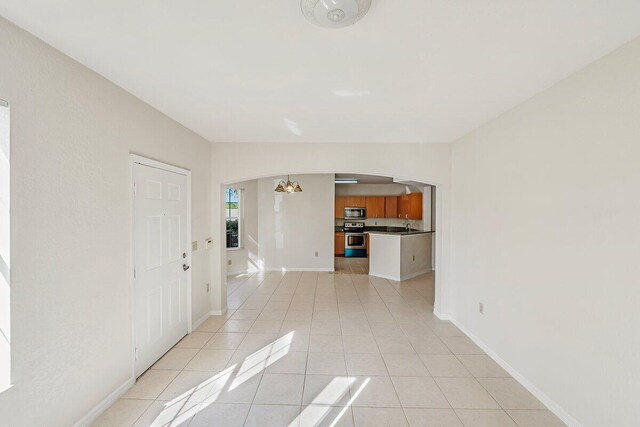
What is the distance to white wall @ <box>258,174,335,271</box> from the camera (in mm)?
6773

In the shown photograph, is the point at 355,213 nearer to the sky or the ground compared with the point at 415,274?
nearer to the sky

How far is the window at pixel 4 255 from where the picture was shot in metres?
1.35

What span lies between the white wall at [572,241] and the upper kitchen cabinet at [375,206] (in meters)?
5.96

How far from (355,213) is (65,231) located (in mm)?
7718

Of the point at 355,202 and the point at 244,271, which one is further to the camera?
the point at 355,202

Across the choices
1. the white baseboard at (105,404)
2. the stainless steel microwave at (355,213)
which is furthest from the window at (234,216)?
the white baseboard at (105,404)

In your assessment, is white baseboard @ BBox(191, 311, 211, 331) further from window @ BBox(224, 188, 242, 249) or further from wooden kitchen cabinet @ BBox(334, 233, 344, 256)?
wooden kitchen cabinet @ BBox(334, 233, 344, 256)

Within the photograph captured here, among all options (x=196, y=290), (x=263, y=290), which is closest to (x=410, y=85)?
(x=196, y=290)

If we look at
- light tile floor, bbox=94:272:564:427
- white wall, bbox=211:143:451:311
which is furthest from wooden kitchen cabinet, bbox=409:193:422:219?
light tile floor, bbox=94:272:564:427

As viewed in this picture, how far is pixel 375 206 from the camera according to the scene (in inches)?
Result: 350

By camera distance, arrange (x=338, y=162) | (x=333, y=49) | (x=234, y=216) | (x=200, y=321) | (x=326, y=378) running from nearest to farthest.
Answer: (x=333, y=49)
(x=326, y=378)
(x=200, y=321)
(x=338, y=162)
(x=234, y=216)

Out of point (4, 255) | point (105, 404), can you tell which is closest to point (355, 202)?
point (105, 404)

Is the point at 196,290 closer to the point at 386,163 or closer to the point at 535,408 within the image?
the point at 386,163

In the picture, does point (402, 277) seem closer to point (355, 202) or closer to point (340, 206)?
point (355, 202)
